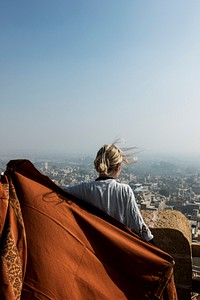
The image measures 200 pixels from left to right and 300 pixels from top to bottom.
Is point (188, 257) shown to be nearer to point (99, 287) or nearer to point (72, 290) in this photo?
point (99, 287)

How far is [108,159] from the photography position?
8.76ft

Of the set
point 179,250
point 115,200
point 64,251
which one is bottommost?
point 179,250

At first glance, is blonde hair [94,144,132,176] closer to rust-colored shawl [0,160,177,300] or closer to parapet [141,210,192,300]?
rust-colored shawl [0,160,177,300]

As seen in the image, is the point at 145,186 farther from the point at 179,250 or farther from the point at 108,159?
the point at 108,159

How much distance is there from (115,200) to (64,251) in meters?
0.55

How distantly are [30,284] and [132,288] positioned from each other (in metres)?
0.75

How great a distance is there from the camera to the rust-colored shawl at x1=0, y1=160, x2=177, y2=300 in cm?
206

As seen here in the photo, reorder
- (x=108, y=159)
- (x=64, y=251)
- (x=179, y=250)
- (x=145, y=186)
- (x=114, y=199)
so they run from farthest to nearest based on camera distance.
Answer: (x=145, y=186)
(x=179, y=250)
(x=108, y=159)
(x=114, y=199)
(x=64, y=251)

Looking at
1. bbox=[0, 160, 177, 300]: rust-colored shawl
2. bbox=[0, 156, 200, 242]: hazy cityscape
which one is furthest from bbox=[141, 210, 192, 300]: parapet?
bbox=[0, 156, 200, 242]: hazy cityscape

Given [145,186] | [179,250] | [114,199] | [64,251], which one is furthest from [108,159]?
[145,186]

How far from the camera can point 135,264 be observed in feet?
7.87

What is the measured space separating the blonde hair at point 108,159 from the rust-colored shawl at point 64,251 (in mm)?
326

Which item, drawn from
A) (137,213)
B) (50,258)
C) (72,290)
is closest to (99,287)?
(72,290)

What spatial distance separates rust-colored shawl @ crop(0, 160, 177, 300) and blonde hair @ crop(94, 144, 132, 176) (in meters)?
0.33
